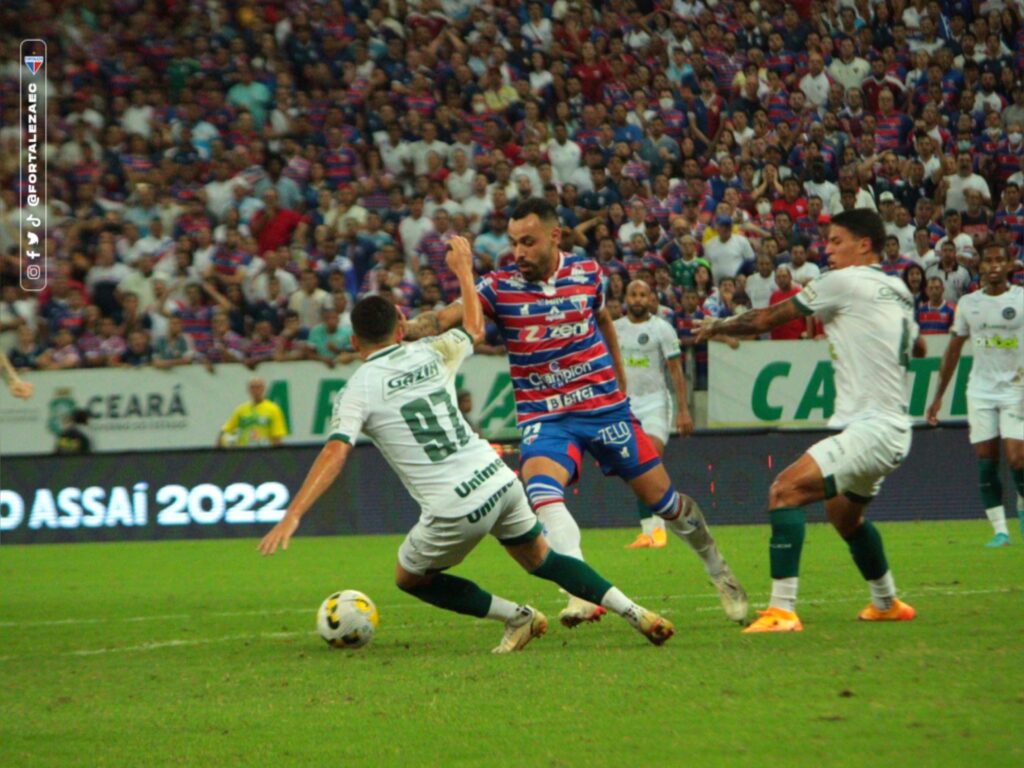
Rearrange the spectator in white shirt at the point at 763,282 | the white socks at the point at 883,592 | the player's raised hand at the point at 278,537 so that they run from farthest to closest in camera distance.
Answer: the spectator in white shirt at the point at 763,282
the white socks at the point at 883,592
the player's raised hand at the point at 278,537

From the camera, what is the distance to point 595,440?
876cm

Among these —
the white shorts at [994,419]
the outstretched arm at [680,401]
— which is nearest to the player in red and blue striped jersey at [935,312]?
the white shorts at [994,419]

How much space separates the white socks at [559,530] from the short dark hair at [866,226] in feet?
6.99

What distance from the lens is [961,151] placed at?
66.3 ft

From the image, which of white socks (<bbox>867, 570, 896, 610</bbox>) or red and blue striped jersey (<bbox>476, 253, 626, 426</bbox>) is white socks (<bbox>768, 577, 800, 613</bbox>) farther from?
red and blue striped jersey (<bbox>476, 253, 626, 426</bbox>)

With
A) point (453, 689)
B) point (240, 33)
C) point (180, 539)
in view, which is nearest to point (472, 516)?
point (453, 689)

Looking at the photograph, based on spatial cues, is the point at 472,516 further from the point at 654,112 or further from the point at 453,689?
the point at 654,112

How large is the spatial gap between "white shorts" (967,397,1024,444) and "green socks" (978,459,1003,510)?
259 mm

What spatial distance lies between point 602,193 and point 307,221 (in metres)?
3.95

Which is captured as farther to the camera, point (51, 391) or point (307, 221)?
point (307, 221)

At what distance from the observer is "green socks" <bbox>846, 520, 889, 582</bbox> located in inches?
327

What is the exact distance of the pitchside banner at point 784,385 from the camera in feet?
59.1

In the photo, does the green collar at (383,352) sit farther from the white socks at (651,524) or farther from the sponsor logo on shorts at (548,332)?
the white socks at (651,524)

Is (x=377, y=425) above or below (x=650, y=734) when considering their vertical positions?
above
